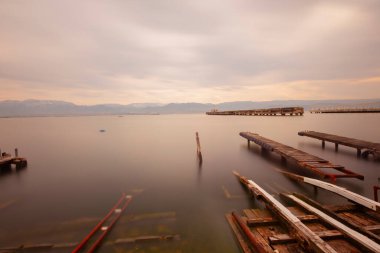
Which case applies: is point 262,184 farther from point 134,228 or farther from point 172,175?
point 134,228

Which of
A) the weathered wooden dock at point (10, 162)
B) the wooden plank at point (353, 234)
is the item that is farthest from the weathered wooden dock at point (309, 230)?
the weathered wooden dock at point (10, 162)

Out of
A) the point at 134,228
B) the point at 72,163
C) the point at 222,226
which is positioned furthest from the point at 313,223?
the point at 72,163

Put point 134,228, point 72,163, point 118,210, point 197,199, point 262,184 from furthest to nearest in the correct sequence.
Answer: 1. point 72,163
2. point 262,184
3. point 197,199
4. point 118,210
5. point 134,228

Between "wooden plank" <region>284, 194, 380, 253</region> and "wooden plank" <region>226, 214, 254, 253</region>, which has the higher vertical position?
"wooden plank" <region>284, 194, 380, 253</region>

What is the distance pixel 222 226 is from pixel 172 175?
8590 millimetres

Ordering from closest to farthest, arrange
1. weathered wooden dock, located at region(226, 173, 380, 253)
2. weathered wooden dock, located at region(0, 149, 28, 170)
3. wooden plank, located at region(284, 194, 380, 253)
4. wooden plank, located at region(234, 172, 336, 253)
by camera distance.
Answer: wooden plank, located at region(234, 172, 336, 253) < wooden plank, located at region(284, 194, 380, 253) < weathered wooden dock, located at region(226, 173, 380, 253) < weathered wooden dock, located at region(0, 149, 28, 170)

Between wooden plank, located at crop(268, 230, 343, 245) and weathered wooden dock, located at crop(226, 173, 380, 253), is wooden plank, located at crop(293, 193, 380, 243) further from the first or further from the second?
wooden plank, located at crop(268, 230, 343, 245)

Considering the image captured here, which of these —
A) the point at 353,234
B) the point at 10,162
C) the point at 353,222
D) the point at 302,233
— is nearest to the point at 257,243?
the point at 302,233

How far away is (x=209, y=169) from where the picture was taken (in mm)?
18109

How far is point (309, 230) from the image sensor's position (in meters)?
5.77

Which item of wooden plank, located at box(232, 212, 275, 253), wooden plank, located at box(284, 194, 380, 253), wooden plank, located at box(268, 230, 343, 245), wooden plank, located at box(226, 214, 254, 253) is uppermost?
wooden plank, located at box(284, 194, 380, 253)

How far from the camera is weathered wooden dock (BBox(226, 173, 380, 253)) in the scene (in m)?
5.51

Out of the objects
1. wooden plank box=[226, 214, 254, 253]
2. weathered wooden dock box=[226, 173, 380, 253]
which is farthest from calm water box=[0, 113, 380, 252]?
weathered wooden dock box=[226, 173, 380, 253]

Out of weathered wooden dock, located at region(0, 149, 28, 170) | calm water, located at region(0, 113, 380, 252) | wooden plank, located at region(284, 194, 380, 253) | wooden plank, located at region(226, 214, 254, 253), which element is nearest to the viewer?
wooden plank, located at region(284, 194, 380, 253)
